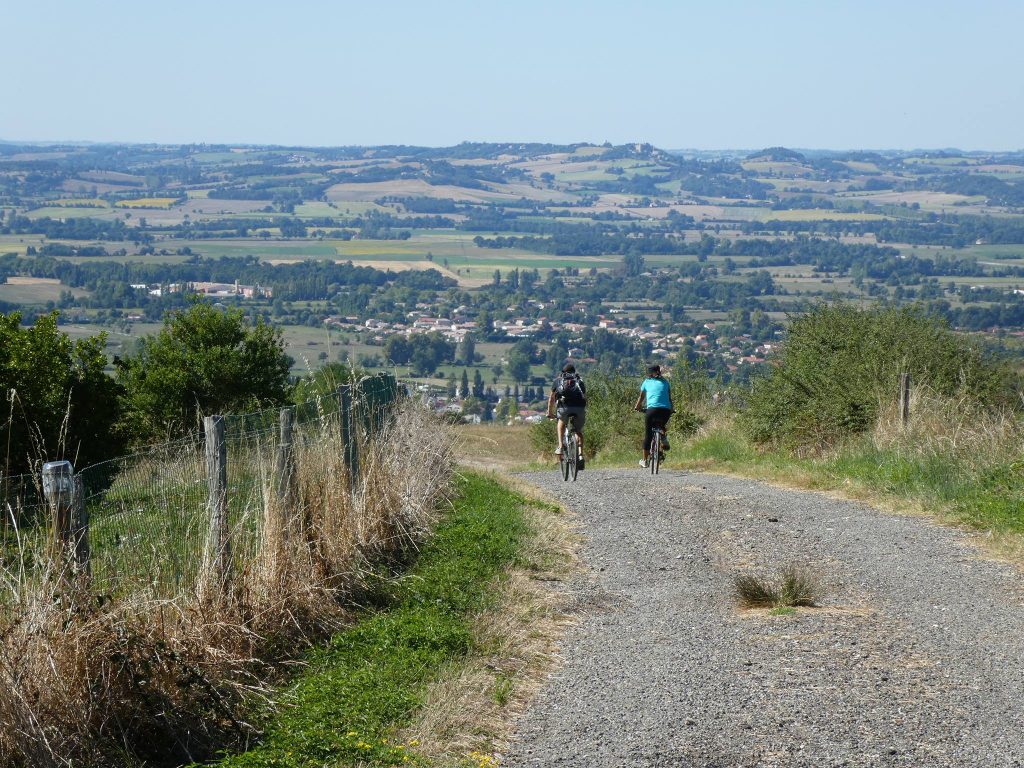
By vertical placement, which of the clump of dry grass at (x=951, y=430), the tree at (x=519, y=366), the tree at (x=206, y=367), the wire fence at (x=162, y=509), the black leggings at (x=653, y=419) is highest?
the wire fence at (x=162, y=509)

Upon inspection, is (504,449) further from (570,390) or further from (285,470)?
(285,470)

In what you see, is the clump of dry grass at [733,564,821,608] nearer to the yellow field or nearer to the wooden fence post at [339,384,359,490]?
the wooden fence post at [339,384,359,490]

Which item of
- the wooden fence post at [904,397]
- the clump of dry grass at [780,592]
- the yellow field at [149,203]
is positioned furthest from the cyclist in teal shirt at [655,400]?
the yellow field at [149,203]

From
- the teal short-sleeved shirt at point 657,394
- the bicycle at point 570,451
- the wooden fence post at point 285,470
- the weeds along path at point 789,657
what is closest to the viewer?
the weeds along path at point 789,657

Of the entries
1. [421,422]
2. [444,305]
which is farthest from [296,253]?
[421,422]

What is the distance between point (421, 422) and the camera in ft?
39.3

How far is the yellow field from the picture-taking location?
7254 inches

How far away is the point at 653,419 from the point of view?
17750 mm

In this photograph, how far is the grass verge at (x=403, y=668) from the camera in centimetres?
549

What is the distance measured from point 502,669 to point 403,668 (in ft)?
2.05

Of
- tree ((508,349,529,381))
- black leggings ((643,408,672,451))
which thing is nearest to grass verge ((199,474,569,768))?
black leggings ((643,408,672,451))

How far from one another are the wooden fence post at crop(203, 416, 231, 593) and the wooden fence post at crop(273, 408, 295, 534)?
770mm

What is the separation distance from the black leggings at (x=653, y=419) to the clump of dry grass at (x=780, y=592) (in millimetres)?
8833

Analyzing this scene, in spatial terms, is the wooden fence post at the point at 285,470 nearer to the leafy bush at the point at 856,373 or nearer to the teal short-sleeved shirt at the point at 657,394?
the teal short-sleeved shirt at the point at 657,394
